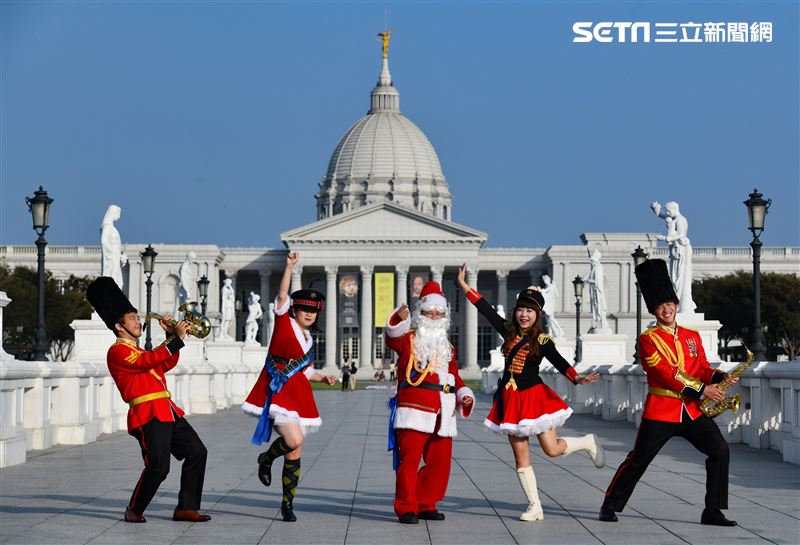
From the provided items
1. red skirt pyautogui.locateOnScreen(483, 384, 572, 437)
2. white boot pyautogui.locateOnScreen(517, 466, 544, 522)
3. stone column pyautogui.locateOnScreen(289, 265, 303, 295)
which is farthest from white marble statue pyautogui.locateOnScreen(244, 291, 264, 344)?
stone column pyautogui.locateOnScreen(289, 265, 303, 295)

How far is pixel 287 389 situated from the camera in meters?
13.1

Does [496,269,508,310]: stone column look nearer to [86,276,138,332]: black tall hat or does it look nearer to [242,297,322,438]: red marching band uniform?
[242,297,322,438]: red marching band uniform

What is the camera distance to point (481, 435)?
2805 centimetres

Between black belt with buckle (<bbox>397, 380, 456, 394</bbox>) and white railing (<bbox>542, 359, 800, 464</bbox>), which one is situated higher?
black belt with buckle (<bbox>397, 380, 456, 394</bbox>)

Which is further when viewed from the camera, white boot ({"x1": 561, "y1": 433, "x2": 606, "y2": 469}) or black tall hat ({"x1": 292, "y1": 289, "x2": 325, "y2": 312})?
white boot ({"x1": 561, "y1": 433, "x2": 606, "y2": 469})

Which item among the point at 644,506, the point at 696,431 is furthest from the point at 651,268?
the point at 644,506

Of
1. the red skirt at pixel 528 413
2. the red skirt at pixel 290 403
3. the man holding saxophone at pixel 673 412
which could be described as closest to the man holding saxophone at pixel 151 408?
the red skirt at pixel 290 403

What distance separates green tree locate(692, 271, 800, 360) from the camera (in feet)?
331

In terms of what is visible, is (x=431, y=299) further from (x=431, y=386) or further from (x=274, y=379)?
(x=274, y=379)

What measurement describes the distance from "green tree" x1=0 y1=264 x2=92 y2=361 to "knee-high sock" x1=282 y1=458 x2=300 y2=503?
3021 inches

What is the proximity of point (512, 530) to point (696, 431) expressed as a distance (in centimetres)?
189

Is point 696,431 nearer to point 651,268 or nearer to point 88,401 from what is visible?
point 651,268

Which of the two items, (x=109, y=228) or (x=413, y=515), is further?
(x=109, y=228)

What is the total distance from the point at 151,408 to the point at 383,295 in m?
118
